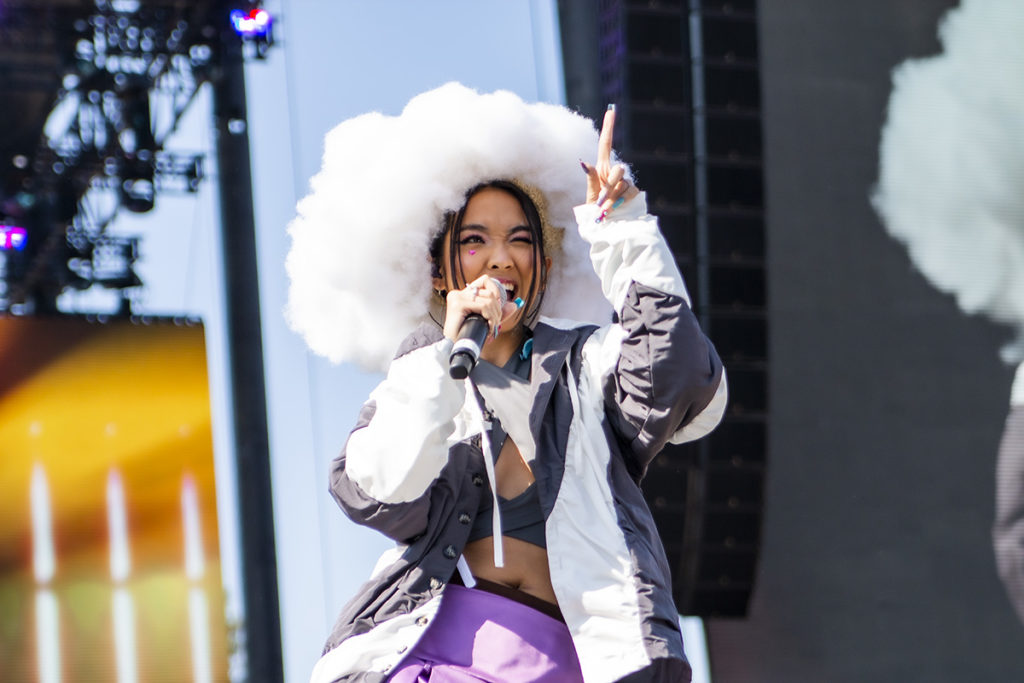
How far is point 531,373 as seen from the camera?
6.51 ft

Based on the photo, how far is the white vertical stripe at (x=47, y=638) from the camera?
646 cm

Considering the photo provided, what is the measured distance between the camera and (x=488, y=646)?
73.2 inches

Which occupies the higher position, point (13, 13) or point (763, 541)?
point (13, 13)

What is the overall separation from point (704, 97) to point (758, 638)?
1.75m

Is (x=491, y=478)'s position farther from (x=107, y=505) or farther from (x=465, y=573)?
(x=107, y=505)

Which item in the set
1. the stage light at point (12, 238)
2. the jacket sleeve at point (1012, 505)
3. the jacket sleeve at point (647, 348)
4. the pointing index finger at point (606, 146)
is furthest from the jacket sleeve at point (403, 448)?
the stage light at point (12, 238)

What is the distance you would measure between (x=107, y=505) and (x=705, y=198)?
3649 mm

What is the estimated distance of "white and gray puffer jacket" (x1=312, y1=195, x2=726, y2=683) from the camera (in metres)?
1.80

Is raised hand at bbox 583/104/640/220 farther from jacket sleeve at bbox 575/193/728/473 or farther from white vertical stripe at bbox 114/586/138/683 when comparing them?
white vertical stripe at bbox 114/586/138/683

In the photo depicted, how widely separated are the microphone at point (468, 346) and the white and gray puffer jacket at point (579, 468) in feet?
0.12

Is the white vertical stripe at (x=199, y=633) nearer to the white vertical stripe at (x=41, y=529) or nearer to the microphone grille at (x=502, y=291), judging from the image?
the white vertical stripe at (x=41, y=529)

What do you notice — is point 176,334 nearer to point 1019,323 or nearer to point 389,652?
point 1019,323

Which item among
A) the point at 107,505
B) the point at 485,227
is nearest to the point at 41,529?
the point at 107,505

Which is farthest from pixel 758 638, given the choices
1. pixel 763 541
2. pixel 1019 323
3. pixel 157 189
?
pixel 157 189
